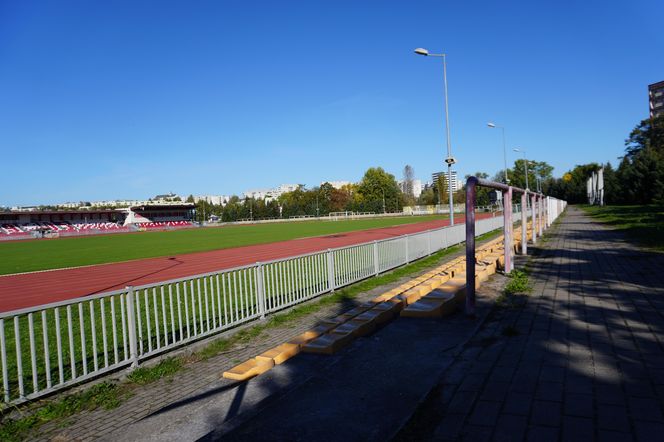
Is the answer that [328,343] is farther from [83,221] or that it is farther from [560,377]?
[83,221]

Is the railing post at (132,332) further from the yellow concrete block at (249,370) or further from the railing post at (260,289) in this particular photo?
the railing post at (260,289)

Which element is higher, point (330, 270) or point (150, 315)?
point (330, 270)

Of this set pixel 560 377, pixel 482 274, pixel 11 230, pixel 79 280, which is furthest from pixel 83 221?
pixel 560 377

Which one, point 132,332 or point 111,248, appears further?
point 111,248

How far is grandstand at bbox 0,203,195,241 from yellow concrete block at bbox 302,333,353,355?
222ft

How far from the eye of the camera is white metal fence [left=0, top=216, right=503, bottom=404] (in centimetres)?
453

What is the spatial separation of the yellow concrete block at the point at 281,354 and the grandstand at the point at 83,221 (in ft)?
222

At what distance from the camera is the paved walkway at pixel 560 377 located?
316cm

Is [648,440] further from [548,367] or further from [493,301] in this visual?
[493,301]

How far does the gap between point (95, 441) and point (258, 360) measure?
178 cm

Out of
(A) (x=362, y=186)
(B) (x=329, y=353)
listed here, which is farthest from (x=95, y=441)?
(A) (x=362, y=186)

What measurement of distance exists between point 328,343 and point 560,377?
8.11 feet

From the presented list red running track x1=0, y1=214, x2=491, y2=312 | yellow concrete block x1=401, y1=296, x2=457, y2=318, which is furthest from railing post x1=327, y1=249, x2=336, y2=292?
red running track x1=0, y1=214, x2=491, y2=312

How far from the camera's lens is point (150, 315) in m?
8.25
